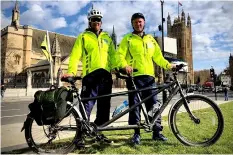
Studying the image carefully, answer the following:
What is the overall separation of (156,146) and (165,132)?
4.37ft

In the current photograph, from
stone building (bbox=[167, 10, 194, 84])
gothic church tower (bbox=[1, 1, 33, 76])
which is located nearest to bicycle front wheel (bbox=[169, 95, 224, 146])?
gothic church tower (bbox=[1, 1, 33, 76])

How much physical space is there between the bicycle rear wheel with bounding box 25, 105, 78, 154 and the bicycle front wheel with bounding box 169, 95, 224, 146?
1.61 meters

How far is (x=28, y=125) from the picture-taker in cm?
393

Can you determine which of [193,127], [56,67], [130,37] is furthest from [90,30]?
[56,67]

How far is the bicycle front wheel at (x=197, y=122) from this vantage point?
12.9ft

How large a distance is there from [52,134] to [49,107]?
1.58 feet

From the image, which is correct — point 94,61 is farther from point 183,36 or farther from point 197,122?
point 183,36

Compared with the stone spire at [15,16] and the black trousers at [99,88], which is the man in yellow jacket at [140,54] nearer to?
the black trousers at [99,88]

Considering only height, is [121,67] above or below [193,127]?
above

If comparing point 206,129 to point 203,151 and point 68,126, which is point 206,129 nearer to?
point 203,151

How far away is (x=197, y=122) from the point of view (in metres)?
4.14

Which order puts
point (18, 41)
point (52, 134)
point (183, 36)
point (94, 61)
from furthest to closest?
point (183, 36)
point (18, 41)
point (94, 61)
point (52, 134)

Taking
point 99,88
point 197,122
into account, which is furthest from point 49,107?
point 197,122

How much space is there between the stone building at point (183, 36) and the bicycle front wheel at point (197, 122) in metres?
112
